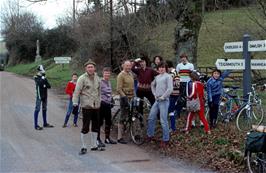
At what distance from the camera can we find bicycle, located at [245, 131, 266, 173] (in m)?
7.27

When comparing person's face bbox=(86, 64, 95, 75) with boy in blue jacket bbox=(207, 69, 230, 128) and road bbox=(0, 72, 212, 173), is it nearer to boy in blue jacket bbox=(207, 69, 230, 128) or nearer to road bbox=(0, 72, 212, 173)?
road bbox=(0, 72, 212, 173)

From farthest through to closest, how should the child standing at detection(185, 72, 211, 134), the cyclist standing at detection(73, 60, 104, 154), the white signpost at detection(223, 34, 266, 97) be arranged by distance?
the white signpost at detection(223, 34, 266, 97) < the child standing at detection(185, 72, 211, 134) < the cyclist standing at detection(73, 60, 104, 154)

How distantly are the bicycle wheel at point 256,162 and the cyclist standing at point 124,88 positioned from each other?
3.89m

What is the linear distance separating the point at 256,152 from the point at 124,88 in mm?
4473

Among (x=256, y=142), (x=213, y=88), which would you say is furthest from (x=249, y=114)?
(x=256, y=142)

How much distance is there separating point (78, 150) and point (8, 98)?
45.2 feet

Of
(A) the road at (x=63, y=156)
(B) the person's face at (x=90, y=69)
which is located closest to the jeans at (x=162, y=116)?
(A) the road at (x=63, y=156)

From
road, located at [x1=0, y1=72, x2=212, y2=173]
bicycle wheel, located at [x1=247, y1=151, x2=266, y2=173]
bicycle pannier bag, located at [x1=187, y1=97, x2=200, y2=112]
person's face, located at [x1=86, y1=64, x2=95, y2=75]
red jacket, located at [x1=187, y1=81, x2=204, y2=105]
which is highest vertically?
person's face, located at [x1=86, y1=64, x2=95, y2=75]

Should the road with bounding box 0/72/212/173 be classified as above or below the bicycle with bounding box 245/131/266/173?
below

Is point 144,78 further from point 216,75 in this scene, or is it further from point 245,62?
point 245,62

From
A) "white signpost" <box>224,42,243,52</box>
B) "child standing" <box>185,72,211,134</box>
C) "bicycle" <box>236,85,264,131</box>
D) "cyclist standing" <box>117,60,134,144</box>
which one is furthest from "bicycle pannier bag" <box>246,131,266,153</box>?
"white signpost" <box>224,42,243,52</box>

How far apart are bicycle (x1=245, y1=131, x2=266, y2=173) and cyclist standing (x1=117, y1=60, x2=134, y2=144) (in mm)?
Answer: 3918

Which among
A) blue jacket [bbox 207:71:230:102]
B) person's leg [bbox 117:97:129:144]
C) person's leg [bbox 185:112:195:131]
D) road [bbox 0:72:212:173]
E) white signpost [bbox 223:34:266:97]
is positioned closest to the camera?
road [bbox 0:72:212:173]

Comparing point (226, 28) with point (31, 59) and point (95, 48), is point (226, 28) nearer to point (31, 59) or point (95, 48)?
point (95, 48)
